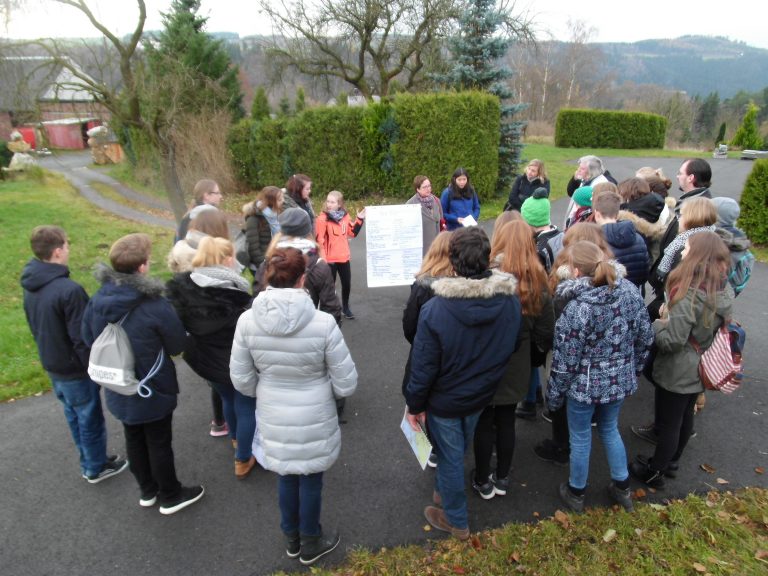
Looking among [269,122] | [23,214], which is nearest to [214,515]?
[23,214]

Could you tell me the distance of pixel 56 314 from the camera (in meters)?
3.19

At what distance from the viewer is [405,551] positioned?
3062mm

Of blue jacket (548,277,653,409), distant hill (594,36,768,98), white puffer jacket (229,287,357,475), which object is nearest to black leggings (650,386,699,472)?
blue jacket (548,277,653,409)

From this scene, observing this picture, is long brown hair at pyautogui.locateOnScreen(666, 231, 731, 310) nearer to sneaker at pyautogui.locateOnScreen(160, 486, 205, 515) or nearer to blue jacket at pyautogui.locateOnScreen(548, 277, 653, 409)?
blue jacket at pyautogui.locateOnScreen(548, 277, 653, 409)

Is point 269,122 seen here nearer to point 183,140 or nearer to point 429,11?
point 183,140

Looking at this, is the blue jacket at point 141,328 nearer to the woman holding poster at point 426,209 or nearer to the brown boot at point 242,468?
the brown boot at point 242,468

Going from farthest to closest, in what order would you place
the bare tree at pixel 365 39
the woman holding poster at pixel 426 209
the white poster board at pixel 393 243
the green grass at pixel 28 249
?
1. the bare tree at pixel 365 39
2. the woman holding poster at pixel 426 209
3. the white poster board at pixel 393 243
4. the green grass at pixel 28 249

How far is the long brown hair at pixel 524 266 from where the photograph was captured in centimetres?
318

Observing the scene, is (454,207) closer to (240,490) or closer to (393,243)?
(393,243)

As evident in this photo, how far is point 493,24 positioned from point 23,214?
1415 centimetres

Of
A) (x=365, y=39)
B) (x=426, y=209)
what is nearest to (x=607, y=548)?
(x=426, y=209)

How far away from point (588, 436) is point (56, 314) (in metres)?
3.63

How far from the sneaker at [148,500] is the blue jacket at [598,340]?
114 inches

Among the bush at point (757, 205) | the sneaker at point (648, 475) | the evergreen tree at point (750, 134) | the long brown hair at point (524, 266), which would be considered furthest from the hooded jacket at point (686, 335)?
the evergreen tree at point (750, 134)
